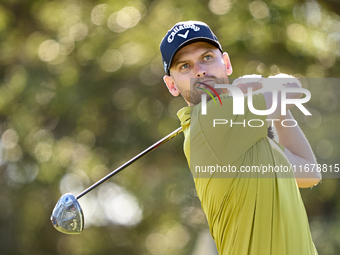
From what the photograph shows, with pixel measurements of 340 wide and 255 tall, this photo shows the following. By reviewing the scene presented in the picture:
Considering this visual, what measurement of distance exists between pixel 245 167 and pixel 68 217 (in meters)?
1.26

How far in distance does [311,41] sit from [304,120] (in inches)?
59.3

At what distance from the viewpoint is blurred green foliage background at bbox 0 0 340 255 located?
Result: 889 cm

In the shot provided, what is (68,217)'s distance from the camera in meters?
3.08

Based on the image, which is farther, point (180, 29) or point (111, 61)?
point (111, 61)

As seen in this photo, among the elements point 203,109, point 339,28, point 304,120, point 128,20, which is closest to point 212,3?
point 128,20

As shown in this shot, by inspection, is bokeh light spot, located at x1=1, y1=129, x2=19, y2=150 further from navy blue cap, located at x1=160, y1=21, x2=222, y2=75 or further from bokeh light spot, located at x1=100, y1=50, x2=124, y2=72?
navy blue cap, located at x1=160, y1=21, x2=222, y2=75

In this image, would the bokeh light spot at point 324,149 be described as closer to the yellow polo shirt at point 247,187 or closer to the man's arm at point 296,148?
the man's arm at point 296,148

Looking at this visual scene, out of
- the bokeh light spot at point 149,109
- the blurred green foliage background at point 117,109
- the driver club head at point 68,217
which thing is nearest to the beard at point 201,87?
the driver club head at point 68,217

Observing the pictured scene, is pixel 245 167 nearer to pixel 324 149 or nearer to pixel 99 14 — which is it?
pixel 324 149

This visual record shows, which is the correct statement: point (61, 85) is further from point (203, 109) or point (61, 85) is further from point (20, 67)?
point (203, 109)

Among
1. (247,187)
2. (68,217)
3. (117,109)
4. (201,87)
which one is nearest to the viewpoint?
(247,187)

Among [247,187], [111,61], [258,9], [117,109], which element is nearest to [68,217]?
[247,187]

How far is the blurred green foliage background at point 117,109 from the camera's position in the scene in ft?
29.2

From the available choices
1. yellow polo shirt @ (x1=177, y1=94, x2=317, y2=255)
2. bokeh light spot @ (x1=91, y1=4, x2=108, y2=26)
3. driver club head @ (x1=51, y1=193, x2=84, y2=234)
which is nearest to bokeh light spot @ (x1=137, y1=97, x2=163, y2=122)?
bokeh light spot @ (x1=91, y1=4, x2=108, y2=26)
